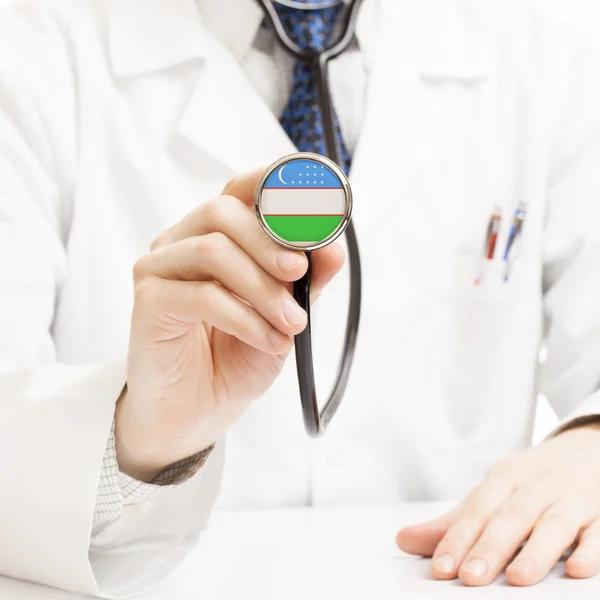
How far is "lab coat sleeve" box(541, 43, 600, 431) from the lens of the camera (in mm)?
1015

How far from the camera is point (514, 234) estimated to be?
103 centimetres

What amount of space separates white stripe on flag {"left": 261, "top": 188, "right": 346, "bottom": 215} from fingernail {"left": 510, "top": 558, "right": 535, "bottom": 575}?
13.9 inches

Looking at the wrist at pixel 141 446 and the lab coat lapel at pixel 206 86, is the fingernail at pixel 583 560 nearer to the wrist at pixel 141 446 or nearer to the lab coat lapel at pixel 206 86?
the wrist at pixel 141 446

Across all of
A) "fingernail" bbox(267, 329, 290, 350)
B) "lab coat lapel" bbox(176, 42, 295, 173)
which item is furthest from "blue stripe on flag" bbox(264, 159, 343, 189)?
"lab coat lapel" bbox(176, 42, 295, 173)

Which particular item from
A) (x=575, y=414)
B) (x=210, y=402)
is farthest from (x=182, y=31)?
(x=575, y=414)

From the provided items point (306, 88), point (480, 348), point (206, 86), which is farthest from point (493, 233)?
point (206, 86)

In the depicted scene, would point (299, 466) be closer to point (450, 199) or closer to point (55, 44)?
point (450, 199)

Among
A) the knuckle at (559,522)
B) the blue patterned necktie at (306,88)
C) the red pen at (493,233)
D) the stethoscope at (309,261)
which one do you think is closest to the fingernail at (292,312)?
the stethoscope at (309,261)

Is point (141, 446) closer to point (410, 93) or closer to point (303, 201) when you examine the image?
point (303, 201)

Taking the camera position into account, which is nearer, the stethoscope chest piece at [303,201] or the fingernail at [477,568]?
the stethoscope chest piece at [303,201]

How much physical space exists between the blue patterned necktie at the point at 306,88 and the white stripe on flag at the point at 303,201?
0.46 m

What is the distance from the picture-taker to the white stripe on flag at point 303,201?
490 mm

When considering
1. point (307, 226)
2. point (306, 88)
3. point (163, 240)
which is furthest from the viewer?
point (306, 88)

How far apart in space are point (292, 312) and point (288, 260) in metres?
0.04
